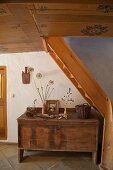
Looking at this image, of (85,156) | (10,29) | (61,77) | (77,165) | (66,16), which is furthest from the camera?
(61,77)

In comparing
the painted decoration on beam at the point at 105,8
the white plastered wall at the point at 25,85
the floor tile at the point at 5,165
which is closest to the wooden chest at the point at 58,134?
the floor tile at the point at 5,165

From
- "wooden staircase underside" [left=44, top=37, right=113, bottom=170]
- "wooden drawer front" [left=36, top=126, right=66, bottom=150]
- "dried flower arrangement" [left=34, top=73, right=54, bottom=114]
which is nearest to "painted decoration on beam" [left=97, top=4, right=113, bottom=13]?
"wooden staircase underside" [left=44, top=37, right=113, bottom=170]

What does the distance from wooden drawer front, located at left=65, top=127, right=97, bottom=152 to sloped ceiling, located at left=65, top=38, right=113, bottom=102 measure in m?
1.18

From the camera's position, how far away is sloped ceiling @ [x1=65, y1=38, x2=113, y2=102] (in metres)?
3.55

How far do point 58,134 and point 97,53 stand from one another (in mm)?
1780

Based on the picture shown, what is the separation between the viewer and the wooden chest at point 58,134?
3.08 meters

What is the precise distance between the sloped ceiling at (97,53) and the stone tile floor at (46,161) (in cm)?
167

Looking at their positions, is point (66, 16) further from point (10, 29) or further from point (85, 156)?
point (85, 156)

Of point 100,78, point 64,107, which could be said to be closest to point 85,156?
point 64,107

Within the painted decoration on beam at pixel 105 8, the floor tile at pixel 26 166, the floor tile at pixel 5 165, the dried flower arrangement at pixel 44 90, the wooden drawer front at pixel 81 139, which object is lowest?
the floor tile at pixel 26 166

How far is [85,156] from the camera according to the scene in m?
3.45

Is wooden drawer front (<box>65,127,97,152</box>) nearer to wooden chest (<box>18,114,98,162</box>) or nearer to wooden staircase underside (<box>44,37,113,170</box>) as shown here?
wooden chest (<box>18,114,98,162</box>)

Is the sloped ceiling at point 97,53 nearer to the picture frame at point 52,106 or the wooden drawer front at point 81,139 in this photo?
the picture frame at point 52,106

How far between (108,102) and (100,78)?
91cm
